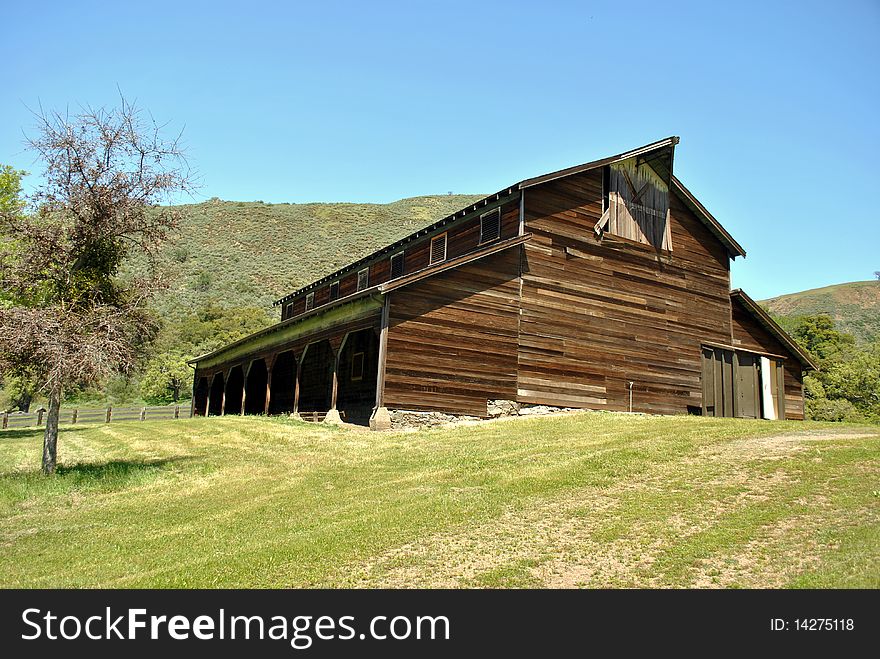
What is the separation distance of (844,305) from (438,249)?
118191 mm

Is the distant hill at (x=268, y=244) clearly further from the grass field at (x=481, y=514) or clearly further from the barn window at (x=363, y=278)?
the grass field at (x=481, y=514)

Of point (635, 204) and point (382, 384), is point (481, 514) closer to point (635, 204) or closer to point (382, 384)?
point (382, 384)

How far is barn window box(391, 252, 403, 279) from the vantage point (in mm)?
29939

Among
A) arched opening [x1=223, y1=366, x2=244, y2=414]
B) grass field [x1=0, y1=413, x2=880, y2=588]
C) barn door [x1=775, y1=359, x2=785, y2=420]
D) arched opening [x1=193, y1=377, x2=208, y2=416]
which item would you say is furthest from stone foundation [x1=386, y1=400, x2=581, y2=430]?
arched opening [x1=193, y1=377, x2=208, y2=416]

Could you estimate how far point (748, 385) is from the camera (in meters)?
29.4

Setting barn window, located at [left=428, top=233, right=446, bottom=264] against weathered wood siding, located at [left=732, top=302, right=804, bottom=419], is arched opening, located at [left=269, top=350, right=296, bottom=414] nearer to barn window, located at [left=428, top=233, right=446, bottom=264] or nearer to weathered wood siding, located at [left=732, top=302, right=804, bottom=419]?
barn window, located at [left=428, top=233, right=446, bottom=264]

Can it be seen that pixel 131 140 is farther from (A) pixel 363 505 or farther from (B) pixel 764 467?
(B) pixel 764 467

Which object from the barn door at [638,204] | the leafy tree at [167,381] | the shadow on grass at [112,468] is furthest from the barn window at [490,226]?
the leafy tree at [167,381]

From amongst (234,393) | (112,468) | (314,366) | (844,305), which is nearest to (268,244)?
(234,393)

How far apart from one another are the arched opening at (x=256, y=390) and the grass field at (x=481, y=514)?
2327 cm

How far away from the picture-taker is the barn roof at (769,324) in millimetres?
29516

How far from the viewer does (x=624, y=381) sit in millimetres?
25781

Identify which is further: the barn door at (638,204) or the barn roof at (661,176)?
the barn door at (638,204)

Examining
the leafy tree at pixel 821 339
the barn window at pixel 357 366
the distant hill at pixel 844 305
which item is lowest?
the barn window at pixel 357 366
